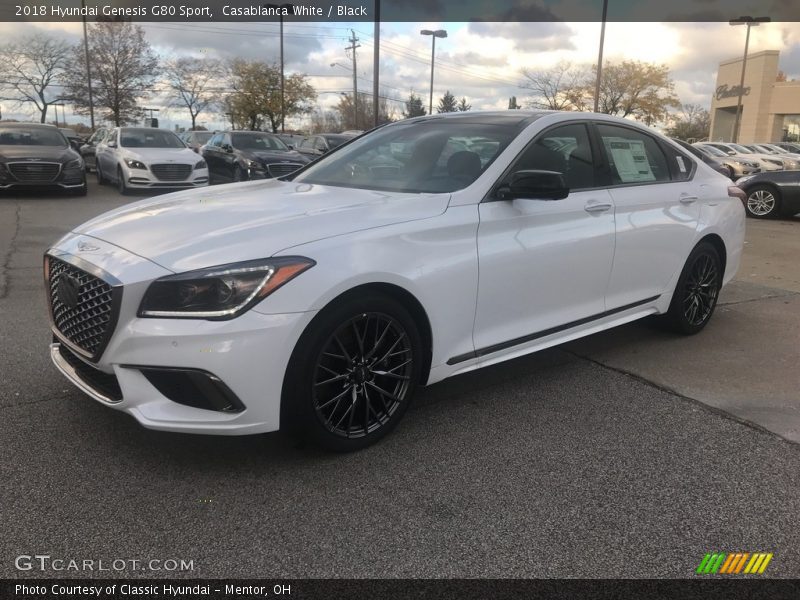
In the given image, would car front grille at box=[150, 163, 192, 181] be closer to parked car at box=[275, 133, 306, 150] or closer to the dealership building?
parked car at box=[275, 133, 306, 150]

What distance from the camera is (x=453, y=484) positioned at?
284 centimetres

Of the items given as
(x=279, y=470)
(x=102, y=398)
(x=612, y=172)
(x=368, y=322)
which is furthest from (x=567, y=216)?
(x=102, y=398)

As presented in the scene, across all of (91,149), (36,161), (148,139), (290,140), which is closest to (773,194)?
(148,139)

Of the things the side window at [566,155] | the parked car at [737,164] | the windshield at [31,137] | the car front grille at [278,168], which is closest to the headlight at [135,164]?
the windshield at [31,137]

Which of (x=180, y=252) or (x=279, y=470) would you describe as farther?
(x=279, y=470)

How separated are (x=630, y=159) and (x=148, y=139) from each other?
1398cm

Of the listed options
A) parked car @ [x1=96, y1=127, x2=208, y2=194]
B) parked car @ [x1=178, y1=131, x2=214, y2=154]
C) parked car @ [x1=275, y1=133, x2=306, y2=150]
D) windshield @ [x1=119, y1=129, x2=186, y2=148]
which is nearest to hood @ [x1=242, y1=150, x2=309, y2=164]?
parked car @ [x1=96, y1=127, x2=208, y2=194]

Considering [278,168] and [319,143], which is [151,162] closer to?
[278,168]

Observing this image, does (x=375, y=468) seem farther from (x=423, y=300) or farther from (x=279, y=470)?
(x=423, y=300)

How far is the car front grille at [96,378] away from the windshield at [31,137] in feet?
43.6

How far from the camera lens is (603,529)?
252 centimetres

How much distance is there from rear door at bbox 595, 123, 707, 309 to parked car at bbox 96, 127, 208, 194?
12.0 metres

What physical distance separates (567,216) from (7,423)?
3.29 m

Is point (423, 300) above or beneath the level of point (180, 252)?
beneath
